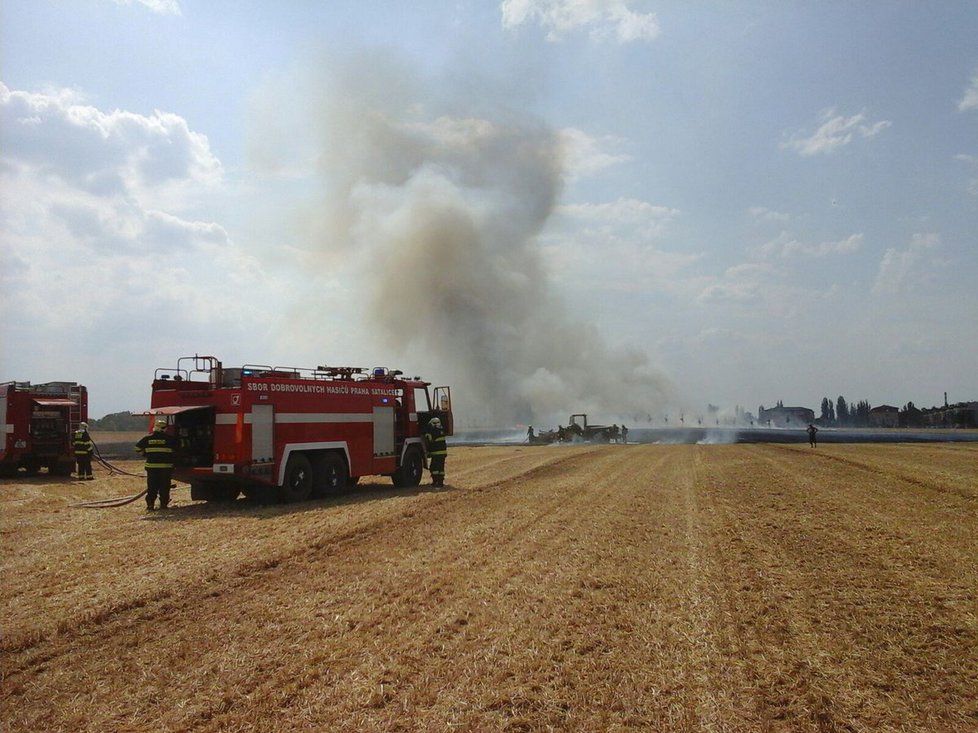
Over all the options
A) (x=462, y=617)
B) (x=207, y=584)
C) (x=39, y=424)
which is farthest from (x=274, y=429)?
(x=39, y=424)

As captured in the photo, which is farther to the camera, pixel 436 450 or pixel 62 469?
pixel 62 469

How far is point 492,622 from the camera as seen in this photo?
634 centimetres

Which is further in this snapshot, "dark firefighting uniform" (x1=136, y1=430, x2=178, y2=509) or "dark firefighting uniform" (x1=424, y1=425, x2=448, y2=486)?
"dark firefighting uniform" (x1=424, y1=425, x2=448, y2=486)

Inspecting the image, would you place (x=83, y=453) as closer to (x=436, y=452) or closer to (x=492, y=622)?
(x=436, y=452)

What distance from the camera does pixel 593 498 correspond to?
15242mm

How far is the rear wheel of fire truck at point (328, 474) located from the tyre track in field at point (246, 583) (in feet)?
11.1

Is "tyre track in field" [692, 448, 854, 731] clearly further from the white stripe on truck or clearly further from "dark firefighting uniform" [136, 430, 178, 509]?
"dark firefighting uniform" [136, 430, 178, 509]

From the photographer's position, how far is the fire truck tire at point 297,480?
14.8m

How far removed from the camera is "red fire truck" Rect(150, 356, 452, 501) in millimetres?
14062

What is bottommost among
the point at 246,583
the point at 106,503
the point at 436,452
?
the point at 246,583

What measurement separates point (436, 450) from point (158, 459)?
7300 mm

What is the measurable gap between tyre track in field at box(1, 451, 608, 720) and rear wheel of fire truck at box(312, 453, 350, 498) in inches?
134

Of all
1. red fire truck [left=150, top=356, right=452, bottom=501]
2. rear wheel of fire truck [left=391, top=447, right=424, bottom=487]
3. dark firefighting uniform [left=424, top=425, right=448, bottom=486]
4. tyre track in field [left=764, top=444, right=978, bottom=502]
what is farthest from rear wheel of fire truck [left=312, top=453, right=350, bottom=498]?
tyre track in field [left=764, top=444, right=978, bottom=502]

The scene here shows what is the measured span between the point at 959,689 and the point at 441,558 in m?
5.95
